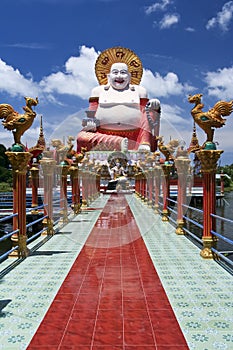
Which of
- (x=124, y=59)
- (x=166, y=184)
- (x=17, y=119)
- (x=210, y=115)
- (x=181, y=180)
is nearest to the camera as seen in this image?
(x=210, y=115)

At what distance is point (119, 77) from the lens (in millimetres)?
25312

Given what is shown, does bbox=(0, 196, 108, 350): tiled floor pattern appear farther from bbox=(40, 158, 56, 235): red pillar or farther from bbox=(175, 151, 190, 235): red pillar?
bbox=(175, 151, 190, 235): red pillar

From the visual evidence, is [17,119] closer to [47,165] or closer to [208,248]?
[47,165]

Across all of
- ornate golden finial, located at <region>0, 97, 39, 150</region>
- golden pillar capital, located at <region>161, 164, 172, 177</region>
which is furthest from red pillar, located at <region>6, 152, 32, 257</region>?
golden pillar capital, located at <region>161, 164, 172, 177</region>

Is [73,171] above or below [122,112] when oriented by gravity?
below

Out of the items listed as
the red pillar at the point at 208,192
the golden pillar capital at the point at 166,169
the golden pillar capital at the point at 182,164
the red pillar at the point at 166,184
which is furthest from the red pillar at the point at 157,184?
the red pillar at the point at 208,192

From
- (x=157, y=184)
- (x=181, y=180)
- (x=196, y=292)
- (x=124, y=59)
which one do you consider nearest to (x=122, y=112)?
(x=124, y=59)

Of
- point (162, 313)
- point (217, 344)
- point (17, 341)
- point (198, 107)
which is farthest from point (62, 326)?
point (198, 107)

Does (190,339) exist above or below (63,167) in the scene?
below

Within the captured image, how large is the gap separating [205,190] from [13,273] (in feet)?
8.86

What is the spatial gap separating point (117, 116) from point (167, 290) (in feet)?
75.2

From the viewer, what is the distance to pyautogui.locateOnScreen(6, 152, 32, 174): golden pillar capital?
490 cm

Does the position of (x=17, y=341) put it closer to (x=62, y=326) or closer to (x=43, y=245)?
(x=62, y=326)

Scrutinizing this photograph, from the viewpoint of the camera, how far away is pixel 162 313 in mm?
2893
